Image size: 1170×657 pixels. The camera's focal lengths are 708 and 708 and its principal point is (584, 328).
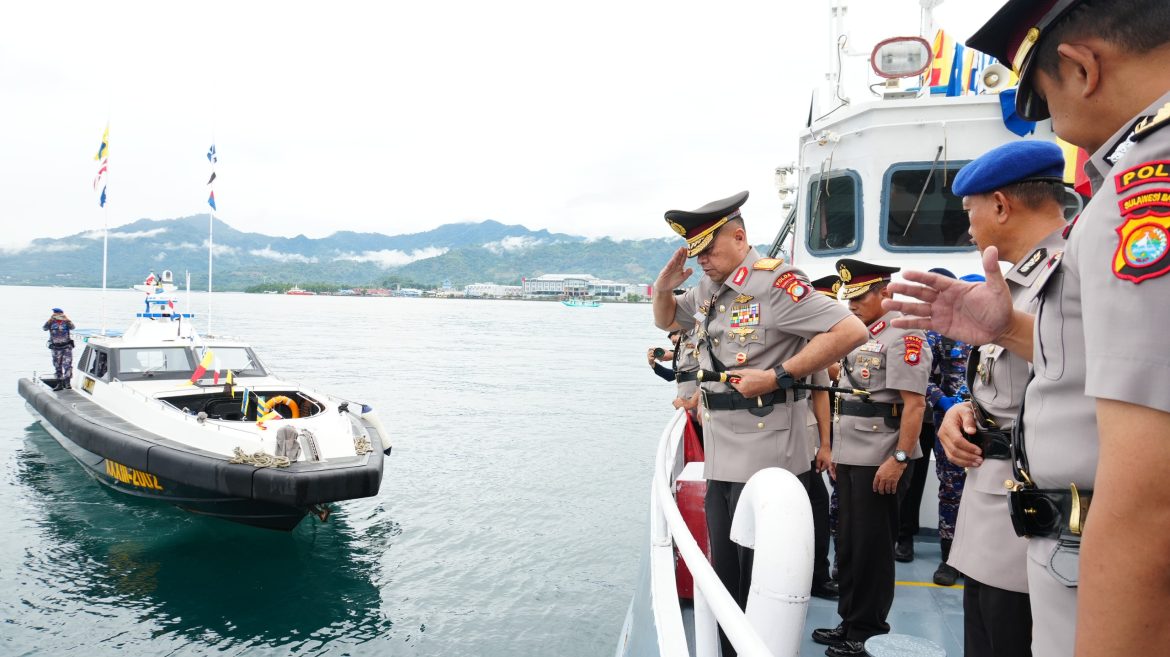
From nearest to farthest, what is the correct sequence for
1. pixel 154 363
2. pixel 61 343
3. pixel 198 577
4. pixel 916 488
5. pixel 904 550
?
pixel 904 550
pixel 916 488
pixel 198 577
pixel 154 363
pixel 61 343

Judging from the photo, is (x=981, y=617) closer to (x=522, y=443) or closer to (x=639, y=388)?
(x=522, y=443)

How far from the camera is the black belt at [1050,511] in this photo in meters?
1.05

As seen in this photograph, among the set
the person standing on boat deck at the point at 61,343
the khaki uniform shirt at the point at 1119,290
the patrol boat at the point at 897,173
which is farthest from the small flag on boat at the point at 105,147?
the khaki uniform shirt at the point at 1119,290

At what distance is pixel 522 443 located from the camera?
14.4 meters

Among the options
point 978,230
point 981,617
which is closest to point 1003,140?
point 978,230

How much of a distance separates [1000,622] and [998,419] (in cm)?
49

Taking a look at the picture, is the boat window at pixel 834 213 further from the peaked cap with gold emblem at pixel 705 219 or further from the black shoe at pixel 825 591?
the peaked cap with gold emblem at pixel 705 219

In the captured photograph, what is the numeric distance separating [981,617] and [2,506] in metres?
11.3

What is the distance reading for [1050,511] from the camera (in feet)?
3.71

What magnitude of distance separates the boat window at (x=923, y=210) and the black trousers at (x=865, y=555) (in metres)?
2.85

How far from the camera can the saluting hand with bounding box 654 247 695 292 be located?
2.98 meters

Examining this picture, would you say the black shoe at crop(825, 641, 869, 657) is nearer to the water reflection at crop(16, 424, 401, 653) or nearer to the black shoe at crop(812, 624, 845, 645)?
the black shoe at crop(812, 624, 845, 645)

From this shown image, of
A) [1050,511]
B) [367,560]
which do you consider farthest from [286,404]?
[1050,511]

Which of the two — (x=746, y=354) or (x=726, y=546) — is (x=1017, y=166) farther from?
(x=726, y=546)
